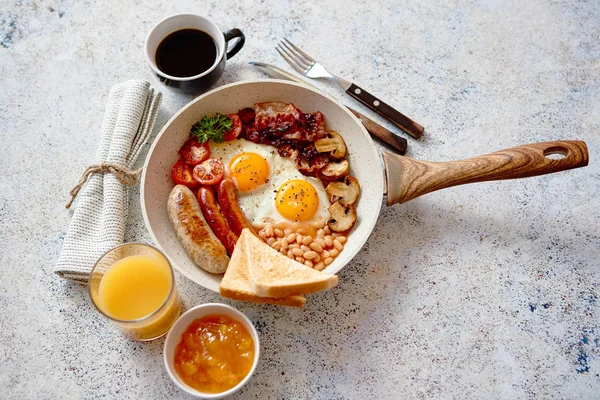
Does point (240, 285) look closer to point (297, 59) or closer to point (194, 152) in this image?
point (194, 152)

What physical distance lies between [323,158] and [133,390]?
1380 mm

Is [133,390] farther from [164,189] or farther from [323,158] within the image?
[323,158]

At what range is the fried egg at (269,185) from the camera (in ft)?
8.14

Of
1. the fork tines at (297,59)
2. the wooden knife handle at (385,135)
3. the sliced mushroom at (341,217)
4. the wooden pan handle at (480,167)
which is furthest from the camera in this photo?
the fork tines at (297,59)

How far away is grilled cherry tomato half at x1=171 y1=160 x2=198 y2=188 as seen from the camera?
8.21ft

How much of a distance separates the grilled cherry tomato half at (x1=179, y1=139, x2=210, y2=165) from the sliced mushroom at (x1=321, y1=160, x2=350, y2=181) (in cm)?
58

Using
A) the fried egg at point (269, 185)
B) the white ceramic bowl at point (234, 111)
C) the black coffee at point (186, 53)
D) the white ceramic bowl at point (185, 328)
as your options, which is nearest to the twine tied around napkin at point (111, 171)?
the white ceramic bowl at point (234, 111)

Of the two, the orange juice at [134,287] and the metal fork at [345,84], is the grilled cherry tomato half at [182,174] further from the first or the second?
the metal fork at [345,84]

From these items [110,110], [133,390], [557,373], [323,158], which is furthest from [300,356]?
[110,110]

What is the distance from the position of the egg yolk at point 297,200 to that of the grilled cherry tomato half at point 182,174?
1.38ft

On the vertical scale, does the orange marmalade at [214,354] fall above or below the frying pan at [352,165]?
below

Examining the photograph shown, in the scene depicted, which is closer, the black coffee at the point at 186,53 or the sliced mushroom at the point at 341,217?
the sliced mushroom at the point at 341,217

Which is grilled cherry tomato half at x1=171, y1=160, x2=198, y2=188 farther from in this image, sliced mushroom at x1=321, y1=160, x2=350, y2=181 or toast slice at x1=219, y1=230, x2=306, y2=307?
sliced mushroom at x1=321, y1=160, x2=350, y2=181

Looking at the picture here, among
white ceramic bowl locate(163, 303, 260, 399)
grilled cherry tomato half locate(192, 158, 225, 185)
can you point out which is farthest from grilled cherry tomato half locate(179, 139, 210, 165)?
white ceramic bowl locate(163, 303, 260, 399)
